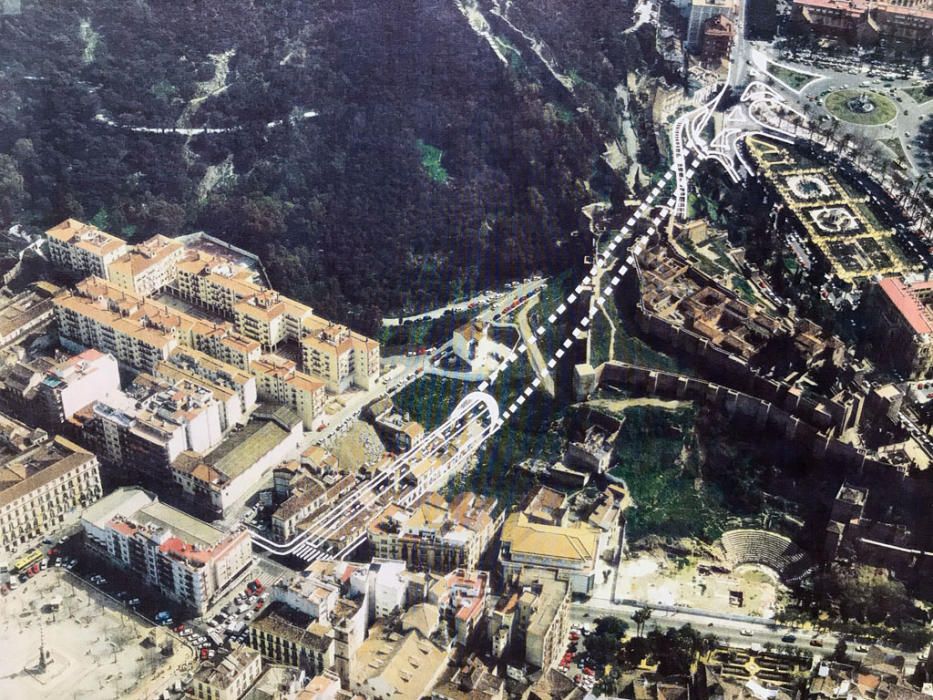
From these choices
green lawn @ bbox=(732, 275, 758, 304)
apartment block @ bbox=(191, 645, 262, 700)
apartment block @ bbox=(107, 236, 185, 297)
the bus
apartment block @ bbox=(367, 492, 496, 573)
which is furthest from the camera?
apartment block @ bbox=(107, 236, 185, 297)

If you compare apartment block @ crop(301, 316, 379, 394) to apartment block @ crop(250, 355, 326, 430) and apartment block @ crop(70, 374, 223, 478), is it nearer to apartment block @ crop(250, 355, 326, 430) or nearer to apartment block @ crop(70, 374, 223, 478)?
apartment block @ crop(250, 355, 326, 430)

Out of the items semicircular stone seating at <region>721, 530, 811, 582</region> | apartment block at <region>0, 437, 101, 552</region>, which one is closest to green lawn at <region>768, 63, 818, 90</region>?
semicircular stone seating at <region>721, 530, 811, 582</region>

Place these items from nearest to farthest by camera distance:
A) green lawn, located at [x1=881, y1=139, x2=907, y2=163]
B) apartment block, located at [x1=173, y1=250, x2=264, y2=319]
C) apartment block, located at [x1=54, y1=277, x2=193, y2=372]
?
apartment block, located at [x1=54, y1=277, x2=193, y2=372]
apartment block, located at [x1=173, y1=250, x2=264, y2=319]
green lawn, located at [x1=881, y1=139, x2=907, y2=163]

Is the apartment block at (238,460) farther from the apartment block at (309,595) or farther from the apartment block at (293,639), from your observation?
the apartment block at (293,639)

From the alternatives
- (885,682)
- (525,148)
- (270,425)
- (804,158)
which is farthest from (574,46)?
(885,682)

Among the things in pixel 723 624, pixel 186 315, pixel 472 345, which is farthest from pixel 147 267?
pixel 723 624

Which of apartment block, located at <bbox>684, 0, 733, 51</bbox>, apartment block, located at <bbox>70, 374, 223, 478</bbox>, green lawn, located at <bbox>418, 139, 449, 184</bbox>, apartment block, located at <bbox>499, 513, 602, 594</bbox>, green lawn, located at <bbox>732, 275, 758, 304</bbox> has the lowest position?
apartment block, located at <bbox>499, 513, 602, 594</bbox>

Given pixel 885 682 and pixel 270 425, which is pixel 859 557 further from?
pixel 270 425
